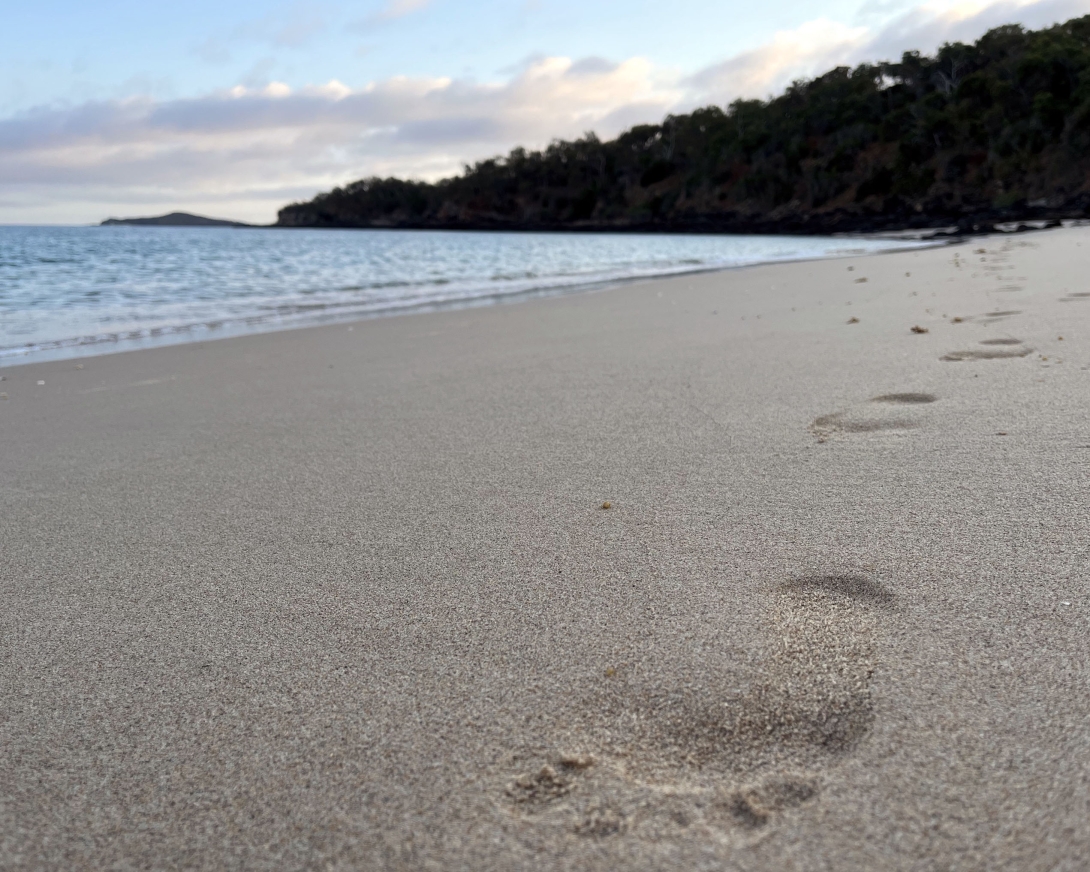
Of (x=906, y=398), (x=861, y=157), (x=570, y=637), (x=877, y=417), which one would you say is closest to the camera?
(x=570, y=637)

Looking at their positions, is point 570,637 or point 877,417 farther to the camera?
point 877,417

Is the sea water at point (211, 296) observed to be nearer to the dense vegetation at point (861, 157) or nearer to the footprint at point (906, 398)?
the footprint at point (906, 398)

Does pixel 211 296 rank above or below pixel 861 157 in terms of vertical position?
below

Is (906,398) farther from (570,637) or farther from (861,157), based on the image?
(861,157)

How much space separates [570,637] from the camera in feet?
4.07

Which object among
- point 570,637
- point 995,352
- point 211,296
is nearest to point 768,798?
point 570,637

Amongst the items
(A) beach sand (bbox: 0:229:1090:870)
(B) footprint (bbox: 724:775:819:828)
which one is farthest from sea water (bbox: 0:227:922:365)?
(B) footprint (bbox: 724:775:819:828)

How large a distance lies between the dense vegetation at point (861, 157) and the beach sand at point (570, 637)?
31.0 metres

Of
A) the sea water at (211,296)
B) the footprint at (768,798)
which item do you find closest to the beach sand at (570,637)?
the footprint at (768,798)

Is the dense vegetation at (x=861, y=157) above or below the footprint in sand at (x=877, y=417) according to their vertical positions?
above

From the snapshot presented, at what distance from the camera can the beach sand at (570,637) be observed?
0.87 m

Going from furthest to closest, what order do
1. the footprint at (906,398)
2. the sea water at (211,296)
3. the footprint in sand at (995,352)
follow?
the sea water at (211,296), the footprint in sand at (995,352), the footprint at (906,398)

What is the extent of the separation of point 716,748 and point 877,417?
1.66m

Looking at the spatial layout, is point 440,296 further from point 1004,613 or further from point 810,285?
point 1004,613
